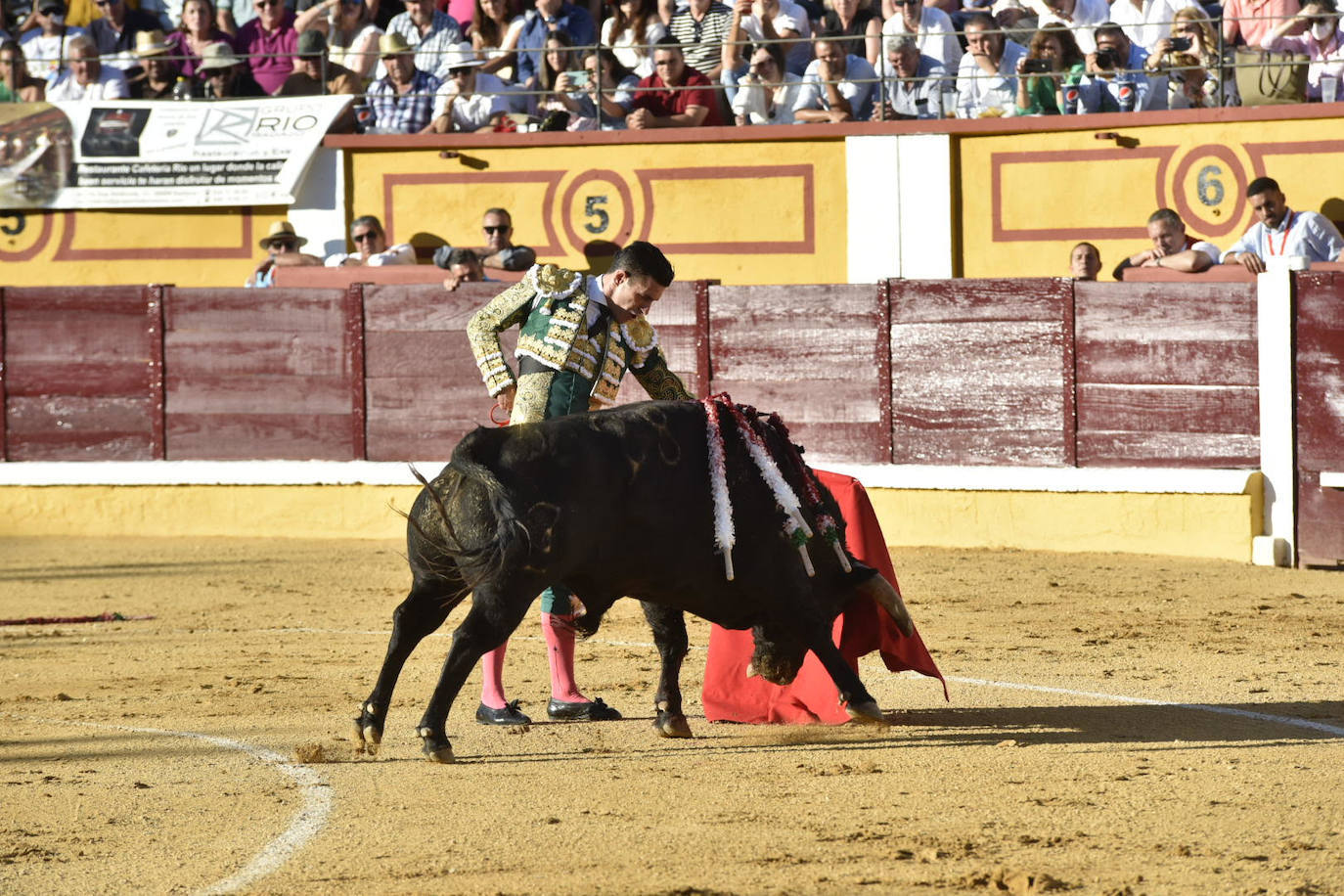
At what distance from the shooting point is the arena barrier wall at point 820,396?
27.6ft

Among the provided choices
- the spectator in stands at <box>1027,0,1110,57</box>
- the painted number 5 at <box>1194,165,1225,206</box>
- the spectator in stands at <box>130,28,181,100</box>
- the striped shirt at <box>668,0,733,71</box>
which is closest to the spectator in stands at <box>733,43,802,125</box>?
the striped shirt at <box>668,0,733,71</box>

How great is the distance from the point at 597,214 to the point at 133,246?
9.49 feet

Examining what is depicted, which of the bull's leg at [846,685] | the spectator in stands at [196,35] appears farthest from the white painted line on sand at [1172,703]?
the spectator in stands at [196,35]

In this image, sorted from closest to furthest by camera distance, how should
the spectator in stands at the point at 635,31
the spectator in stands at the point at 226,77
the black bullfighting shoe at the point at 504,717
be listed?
the black bullfighting shoe at the point at 504,717
the spectator in stands at the point at 635,31
the spectator in stands at the point at 226,77

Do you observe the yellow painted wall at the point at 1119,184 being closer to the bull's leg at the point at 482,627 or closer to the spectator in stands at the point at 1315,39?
the spectator in stands at the point at 1315,39

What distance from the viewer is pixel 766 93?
34.4 ft

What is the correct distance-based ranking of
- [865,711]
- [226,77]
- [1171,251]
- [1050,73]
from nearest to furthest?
[865,711], [1171,251], [1050,73], [226,77]

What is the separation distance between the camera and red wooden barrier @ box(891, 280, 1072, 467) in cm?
884

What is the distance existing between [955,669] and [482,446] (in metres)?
2.05

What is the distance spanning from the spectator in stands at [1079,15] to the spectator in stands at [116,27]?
5.70 meters

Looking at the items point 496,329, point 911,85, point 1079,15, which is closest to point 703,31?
point 911,85

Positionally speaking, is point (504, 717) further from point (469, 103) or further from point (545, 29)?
point (545, 29)

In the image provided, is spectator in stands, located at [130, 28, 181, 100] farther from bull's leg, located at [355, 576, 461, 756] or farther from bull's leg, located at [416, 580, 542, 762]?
bull's leg, located at [416, 580, 542, 762]

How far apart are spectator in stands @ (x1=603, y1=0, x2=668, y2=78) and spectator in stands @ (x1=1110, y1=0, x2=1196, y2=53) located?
2.50 m
